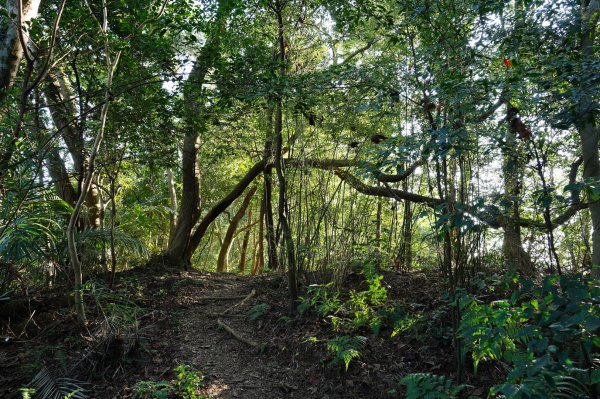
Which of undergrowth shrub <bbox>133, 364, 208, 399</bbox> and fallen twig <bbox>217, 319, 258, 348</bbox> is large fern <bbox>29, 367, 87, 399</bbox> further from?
fallen twig <bbox>217, 319, 258, 348</bbox>

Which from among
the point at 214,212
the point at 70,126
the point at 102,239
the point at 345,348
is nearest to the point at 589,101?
the point at 345,348

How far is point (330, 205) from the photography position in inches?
221

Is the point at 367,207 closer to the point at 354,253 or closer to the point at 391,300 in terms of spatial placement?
the point at 354,253

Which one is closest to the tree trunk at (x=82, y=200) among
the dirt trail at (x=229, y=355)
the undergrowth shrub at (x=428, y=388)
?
the dirt trail at (x=229, y=355)

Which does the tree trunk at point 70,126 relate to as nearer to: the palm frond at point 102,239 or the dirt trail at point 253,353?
the palm frond at point 102,239

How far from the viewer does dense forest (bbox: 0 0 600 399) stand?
8.36 ft

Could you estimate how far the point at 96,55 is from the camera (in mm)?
5008

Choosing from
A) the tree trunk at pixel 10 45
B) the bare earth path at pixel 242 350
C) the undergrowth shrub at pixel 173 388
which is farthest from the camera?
the bare earth path at pixel 242 350

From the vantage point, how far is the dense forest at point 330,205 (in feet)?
8.36

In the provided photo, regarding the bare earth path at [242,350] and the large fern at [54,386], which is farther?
the bare earth path at [242,350]

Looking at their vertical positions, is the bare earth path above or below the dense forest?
below

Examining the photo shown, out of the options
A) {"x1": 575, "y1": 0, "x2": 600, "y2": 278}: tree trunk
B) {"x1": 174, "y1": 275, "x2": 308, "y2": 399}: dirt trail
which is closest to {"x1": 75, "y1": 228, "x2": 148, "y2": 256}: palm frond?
{"x1": 174, "y1": 275, "x2": 308, "y2": 399}: dirt trail

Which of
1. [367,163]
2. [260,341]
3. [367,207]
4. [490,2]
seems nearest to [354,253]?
[367,207]

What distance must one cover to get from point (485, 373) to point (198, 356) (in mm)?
2855
